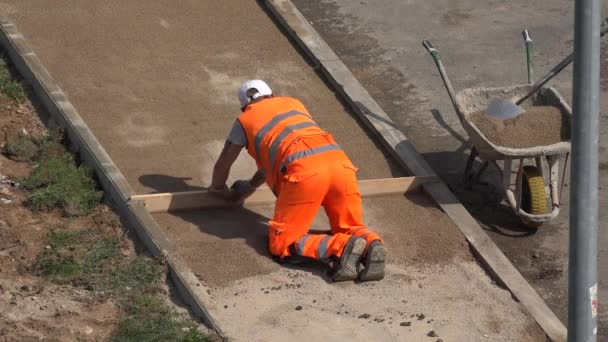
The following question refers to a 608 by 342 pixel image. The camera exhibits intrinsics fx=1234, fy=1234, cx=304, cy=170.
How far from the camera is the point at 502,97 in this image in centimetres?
1105

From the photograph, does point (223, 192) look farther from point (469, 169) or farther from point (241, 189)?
point (469, 169)

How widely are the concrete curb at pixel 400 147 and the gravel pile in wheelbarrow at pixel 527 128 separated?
636 millimetres

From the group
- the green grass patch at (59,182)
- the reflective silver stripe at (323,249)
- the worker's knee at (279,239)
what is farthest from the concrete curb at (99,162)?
the reflective silver stripe at (323,249)

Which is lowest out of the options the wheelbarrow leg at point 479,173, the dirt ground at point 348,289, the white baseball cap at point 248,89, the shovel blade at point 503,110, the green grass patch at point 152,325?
the wheelbarrow leg at point 479,173

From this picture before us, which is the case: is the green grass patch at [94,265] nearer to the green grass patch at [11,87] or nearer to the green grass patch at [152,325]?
the green grass patch at [152,325]

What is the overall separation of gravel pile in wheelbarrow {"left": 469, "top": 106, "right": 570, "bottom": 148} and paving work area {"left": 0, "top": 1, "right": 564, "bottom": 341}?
833 millimetres

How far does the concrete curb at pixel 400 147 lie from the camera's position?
9.34 m

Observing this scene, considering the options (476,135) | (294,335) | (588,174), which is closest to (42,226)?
(294,335)

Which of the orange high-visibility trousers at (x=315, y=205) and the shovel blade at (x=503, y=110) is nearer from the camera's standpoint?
the orange high-visibility trousers at (x=315, y=205)

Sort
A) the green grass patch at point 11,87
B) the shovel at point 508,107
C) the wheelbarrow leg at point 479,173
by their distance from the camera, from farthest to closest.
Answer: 1. the green grass patch at point 11,87
2. the wheelbarrow leg at point 479,173
3. the shovel at point 508,107

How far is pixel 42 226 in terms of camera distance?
32.7 feet

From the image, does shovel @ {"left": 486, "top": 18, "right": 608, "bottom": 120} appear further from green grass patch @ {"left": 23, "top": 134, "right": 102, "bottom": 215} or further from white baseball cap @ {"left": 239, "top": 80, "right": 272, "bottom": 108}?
green grass patch @ {"left": 23, "top": 134, "right": 102, "bottom": 215}

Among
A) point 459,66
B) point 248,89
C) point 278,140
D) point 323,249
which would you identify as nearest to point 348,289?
point 323,249

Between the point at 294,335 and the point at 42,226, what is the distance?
254 cm
